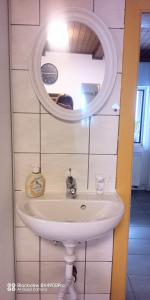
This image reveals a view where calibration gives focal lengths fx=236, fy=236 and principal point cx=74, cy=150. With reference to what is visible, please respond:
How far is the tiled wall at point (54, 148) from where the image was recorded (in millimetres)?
1143

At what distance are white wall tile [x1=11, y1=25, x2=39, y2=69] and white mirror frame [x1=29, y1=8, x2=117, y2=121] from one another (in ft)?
0.10

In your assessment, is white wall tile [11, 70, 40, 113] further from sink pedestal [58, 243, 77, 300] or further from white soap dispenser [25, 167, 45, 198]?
sink pedestal [58, 243, 77, 300]

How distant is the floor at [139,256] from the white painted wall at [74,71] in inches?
55.4

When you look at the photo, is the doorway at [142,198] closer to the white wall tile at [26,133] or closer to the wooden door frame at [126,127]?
the wooden door frame at [126,127]

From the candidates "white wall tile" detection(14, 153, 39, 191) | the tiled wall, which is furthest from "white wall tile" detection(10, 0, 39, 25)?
"white wall tile" detection(14, 153, 39, 191)

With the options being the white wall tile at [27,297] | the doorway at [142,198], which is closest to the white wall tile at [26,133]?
the doorway at [142,198]

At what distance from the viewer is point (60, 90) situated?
3.90 feet

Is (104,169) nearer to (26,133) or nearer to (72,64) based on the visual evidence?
(26,133)

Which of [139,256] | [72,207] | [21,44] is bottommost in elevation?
[139,256]

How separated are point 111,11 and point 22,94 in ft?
1.94

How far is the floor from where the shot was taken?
164 cm

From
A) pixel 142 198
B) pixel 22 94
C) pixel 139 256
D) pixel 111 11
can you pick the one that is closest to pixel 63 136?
pixel 22 94

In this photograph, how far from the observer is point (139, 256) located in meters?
2.02

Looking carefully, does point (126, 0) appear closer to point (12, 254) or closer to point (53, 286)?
point (12, 254)
